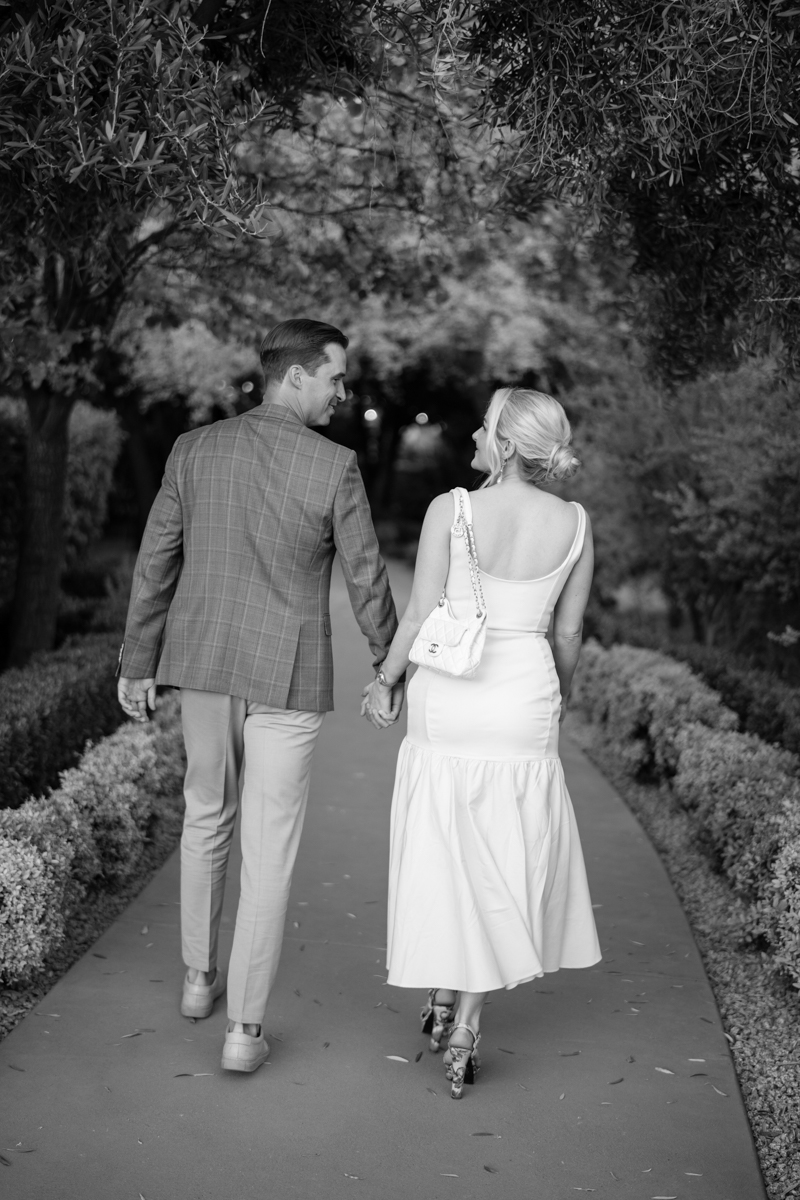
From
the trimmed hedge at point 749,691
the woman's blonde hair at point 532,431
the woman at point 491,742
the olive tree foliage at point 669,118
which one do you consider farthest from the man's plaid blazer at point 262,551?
the trimmed hedge at point 749,691

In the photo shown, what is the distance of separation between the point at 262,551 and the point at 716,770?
2940mm

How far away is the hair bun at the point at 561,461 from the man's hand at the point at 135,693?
1.37 meters

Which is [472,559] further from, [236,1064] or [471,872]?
[236,1064]

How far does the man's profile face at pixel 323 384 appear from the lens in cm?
341

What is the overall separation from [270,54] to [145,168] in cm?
152

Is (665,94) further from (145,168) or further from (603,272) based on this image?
(603,272)

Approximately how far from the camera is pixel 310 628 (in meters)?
3.38

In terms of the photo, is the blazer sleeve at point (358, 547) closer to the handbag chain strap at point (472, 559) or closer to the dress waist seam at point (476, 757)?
the handbag chain strap at point (472, 559)

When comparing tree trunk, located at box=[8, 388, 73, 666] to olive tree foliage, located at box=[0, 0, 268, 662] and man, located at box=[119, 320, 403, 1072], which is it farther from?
man, located at box=[119, 320, 403, 1072]

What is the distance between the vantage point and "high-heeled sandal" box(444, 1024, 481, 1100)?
323cm

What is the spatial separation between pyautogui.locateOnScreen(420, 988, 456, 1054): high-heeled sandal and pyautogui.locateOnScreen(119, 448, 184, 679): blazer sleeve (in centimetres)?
134

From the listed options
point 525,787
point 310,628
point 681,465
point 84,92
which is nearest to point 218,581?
point 310,628

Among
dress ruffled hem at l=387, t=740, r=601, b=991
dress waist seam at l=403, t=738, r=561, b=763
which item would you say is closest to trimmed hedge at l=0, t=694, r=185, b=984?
dress ruffled hem at l=387, t=740, r=601, b=991

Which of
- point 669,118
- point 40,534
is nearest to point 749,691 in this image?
point 669,118
